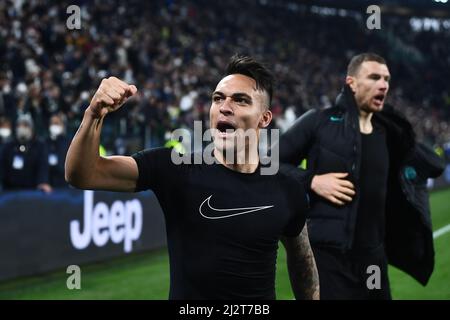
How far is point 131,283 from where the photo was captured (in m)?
Answer: 8.26

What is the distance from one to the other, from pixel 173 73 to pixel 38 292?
11.9 meters

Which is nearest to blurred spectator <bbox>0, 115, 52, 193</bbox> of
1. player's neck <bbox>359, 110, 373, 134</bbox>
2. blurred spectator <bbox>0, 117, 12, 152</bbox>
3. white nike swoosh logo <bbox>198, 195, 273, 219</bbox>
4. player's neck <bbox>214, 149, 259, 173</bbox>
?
blurred spectator <bbox>0, 117, 12, 152</bbox>

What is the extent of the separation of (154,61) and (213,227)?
16.5 metres

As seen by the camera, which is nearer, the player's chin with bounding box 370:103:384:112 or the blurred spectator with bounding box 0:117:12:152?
the player's chin with bounding box 370:103:384:112

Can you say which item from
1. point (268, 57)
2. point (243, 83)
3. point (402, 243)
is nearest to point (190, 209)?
point (243, 83)

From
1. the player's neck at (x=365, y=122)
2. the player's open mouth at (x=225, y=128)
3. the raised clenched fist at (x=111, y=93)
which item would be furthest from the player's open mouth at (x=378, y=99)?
the raised clenched fist at (x=111, y=93)

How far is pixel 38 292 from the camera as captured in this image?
24.7ft

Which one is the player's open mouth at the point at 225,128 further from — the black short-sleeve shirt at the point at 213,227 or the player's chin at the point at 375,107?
the player's chin at the point at 375,107

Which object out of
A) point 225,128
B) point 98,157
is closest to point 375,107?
point 225,128

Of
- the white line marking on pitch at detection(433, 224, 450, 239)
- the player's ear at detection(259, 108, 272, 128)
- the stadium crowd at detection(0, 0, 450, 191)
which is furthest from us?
the stadium crowd at detection(0, 0, 450, 191)

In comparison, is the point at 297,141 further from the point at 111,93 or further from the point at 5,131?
the point at 5,131

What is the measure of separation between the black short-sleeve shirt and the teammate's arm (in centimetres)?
9

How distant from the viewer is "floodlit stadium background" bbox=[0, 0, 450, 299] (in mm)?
8273

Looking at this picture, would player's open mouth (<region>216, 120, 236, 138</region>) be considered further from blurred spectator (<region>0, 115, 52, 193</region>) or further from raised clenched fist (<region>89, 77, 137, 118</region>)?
blurred spectator (<region>0, 115, 52, 193</region>)
